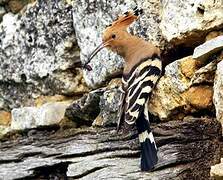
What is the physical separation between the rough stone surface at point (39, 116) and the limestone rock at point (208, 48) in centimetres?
160

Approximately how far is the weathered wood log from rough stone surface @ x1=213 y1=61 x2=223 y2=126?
7.8 inches

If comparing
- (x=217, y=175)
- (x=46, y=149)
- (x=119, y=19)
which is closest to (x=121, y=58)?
(x=119, y=19)

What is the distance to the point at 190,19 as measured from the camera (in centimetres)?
572

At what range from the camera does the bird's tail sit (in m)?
5.33

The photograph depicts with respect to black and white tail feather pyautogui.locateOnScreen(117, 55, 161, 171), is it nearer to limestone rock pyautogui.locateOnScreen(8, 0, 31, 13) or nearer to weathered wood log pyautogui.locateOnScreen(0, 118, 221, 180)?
weathered wood log pyautogui.locateOnScreen(0, 118, 221, 180)

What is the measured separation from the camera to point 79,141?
239 inches

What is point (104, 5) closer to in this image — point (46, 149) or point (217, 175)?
point (46, 149)

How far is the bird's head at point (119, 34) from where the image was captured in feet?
19.4

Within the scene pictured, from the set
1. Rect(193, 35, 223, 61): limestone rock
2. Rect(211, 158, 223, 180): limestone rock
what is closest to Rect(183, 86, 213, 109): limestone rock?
Rect(193, 35, 223, 61): limestone rock

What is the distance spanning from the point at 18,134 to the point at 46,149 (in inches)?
31.1

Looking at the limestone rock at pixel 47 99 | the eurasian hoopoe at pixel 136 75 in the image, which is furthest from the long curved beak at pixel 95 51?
the limestone rock at pixel 47 99

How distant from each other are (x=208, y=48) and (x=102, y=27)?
1.29 meters

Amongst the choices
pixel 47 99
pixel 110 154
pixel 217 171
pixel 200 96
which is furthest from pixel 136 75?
pixel 47 99

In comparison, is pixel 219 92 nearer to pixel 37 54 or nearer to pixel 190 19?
pixel 190 19
